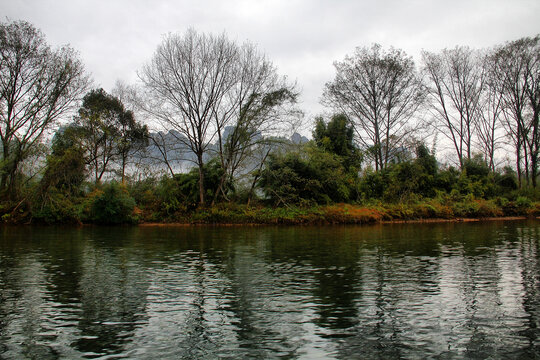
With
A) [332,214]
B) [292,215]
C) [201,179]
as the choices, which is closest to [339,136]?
[332,214]

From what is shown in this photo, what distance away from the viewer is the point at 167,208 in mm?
30828

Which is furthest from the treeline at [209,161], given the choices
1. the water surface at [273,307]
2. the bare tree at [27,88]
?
the water surface at [273,307]

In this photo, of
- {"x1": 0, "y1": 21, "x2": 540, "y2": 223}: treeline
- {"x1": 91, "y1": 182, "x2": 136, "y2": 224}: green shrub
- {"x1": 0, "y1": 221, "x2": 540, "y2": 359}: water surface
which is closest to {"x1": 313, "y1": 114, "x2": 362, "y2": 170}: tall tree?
{"x1": 0, "y1": 21, "x2": 540, "y2": 223}: treeline

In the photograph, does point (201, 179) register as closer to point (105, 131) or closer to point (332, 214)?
point (332, 214)

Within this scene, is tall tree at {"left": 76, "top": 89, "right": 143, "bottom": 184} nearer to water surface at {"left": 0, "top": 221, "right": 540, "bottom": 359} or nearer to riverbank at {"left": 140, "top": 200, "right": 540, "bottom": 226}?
riverbank at {"left": 140, "top": 200, "right": 540, "bottom": 226}

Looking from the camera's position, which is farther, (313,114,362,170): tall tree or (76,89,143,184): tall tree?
(313,114,362,170): tall tree

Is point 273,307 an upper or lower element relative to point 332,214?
lower

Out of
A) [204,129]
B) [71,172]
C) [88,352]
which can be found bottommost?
[88,352]

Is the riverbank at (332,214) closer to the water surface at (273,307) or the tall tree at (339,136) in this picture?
the tall tree at (339,136)

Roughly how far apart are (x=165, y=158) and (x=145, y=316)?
27320mm

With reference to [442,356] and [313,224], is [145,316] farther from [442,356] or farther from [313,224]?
[313,224]

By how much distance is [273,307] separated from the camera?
6133 mm

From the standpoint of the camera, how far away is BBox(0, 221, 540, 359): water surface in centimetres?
445

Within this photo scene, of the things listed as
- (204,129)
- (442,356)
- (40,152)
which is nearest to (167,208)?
(204,129)
